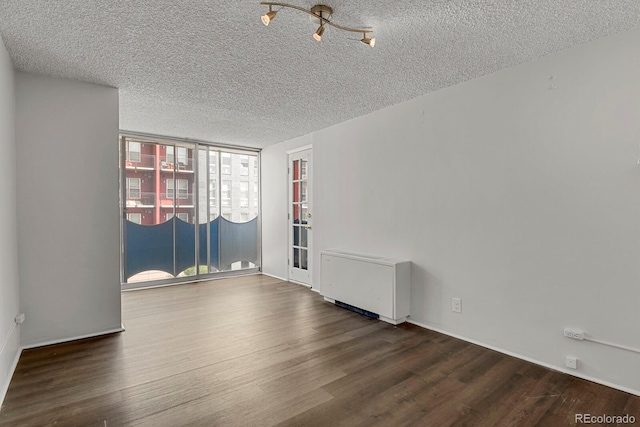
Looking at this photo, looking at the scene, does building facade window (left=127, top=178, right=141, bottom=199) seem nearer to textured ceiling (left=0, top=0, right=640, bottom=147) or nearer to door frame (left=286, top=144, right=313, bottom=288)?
textured ceiling (left=0, top=0, right=640, bottom=147)

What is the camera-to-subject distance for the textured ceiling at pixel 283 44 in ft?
6.61

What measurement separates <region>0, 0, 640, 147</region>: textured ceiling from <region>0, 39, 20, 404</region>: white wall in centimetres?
35

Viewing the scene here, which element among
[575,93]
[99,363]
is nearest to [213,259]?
[99,363]

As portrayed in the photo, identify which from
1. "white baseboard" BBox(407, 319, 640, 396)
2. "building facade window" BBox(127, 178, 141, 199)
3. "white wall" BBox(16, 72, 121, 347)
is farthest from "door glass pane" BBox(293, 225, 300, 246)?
"white wall" BBox(16, 72, 121, 347)

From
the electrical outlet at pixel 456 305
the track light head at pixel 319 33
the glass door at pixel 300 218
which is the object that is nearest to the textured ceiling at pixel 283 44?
the track light head at pixel 319 33

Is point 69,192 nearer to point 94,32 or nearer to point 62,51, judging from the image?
point 62,51

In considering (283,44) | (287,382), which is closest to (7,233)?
(287,382)

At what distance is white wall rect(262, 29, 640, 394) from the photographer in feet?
7.38

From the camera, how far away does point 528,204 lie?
2.69m

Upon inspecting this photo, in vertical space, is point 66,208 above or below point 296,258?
above

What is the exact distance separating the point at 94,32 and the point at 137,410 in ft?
8.33

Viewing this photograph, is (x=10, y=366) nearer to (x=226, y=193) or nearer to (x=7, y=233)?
(x=7, y=233)

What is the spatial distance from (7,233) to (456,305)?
153 inches

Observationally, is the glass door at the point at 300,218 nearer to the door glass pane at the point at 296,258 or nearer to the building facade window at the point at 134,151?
the door glass pane at the point at 296,258
